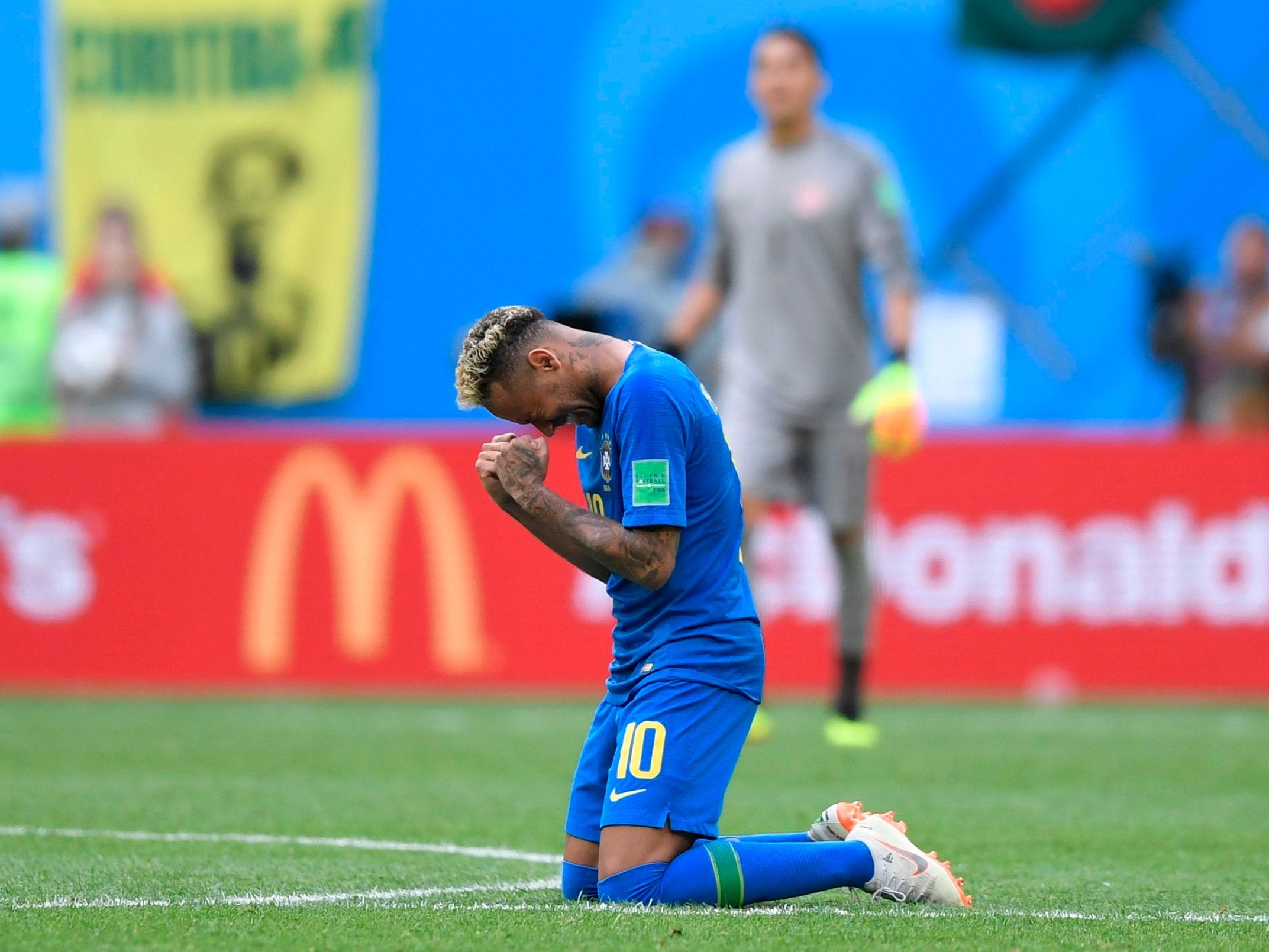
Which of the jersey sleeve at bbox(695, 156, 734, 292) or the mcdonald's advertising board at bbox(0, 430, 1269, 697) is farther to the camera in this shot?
the mcdonald's advertising board at bbox(0, 430, 1269, 697)

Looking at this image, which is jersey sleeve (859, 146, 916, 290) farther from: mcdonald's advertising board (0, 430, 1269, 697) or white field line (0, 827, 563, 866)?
white field line (0, 827, 563, 866)

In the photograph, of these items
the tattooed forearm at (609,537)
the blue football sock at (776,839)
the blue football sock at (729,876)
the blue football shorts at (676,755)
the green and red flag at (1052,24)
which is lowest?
the blue football sock at (729,876)

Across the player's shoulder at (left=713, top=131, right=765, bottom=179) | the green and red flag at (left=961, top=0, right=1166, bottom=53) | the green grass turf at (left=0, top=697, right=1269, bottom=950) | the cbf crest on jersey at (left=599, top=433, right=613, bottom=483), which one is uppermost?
the green and red flag at (left=961, top=0, right=1166, bottom=53)

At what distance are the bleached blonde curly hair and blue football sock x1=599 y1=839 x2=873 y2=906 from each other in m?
1.16

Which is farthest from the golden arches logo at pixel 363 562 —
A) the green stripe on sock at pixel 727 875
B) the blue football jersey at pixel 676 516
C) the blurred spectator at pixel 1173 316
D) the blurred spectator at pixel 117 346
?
the green stripe on sock at pixel 727 875

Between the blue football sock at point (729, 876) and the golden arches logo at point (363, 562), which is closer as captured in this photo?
the blue football sock at point (729, 876)

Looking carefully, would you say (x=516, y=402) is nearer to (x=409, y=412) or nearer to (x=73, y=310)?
(x=73, y=310)

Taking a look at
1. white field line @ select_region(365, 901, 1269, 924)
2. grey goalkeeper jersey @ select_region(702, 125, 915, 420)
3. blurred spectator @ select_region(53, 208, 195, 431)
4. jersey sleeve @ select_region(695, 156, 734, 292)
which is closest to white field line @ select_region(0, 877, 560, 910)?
A: white field line @ select_region(365, 901, 1269, 924)

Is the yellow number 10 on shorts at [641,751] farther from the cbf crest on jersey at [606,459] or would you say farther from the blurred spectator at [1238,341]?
the blurred spectator at [1238,341]

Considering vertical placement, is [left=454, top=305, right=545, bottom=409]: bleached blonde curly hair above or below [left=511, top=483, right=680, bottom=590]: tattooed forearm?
above

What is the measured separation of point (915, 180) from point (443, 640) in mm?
5944

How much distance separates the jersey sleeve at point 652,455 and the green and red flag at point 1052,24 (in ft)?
35.9

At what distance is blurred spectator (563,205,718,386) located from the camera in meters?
14.5

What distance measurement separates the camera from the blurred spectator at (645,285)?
47.4ft
